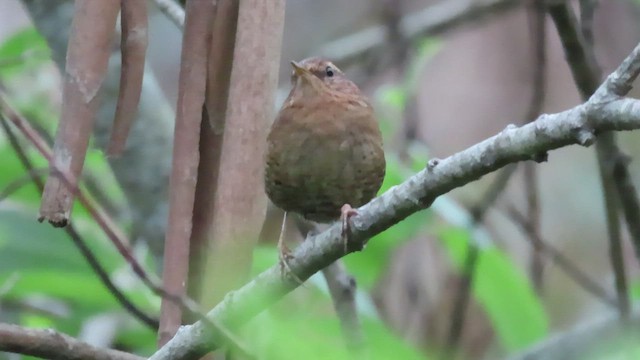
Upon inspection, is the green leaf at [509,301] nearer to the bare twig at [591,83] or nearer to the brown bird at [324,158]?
the bare twig at [591,83]

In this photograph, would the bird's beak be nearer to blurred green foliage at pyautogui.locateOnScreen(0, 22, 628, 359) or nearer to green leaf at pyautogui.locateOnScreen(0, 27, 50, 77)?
blurred green foliage at pyautogui.locateOnScreen(0, 22, 628, 359)

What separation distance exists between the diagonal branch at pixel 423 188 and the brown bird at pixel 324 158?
0.18 m

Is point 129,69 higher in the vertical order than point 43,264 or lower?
lower

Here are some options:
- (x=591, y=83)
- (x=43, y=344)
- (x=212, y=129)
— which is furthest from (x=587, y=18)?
(x=43, y=344)

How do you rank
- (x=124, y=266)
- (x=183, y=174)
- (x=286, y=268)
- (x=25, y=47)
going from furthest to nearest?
(x=25, y=47), (x=124, y=266), (x=183, y=174), (x=286, y=268)

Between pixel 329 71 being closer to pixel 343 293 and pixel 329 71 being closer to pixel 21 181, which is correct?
pixel 343 293

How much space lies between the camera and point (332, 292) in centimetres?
178

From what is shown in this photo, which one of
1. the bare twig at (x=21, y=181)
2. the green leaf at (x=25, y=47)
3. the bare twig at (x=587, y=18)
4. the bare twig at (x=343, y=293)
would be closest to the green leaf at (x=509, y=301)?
the bare twig at (x=343, y=293)

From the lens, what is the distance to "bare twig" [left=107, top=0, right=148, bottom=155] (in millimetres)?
1395

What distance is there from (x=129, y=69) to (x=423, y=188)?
531 millimetres

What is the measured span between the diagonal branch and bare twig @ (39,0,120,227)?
0.23m

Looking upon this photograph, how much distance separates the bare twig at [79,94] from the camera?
1.21 metres

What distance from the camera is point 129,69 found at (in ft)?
4.62

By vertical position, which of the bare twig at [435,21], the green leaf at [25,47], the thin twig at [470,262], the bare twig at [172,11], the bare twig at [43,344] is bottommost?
the bare twig at [43,344]
